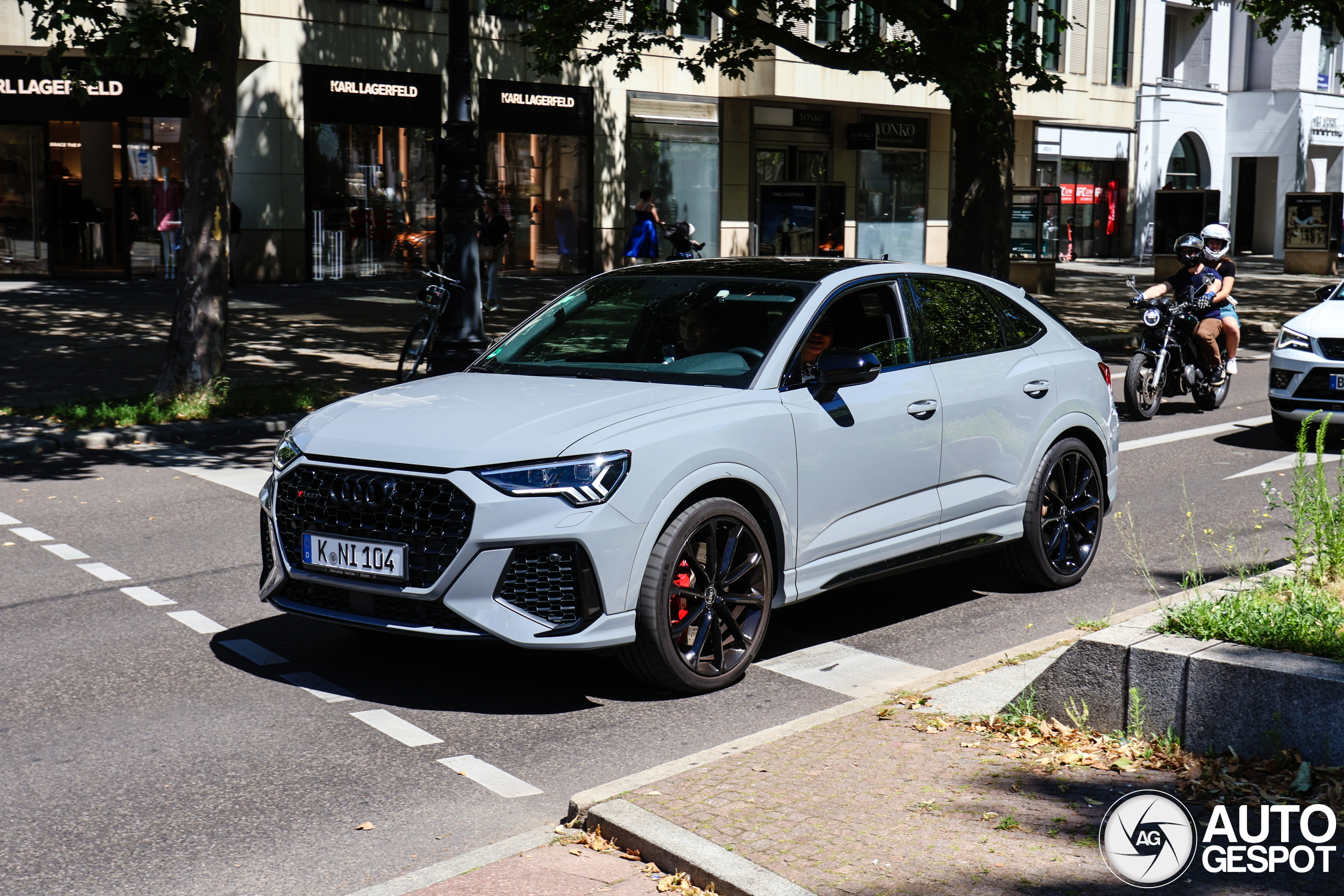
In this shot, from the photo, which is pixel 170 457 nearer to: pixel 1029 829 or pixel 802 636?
pixel 802 636

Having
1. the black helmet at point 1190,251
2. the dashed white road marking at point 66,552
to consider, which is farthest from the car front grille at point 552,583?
the black helmet at point 1190,251

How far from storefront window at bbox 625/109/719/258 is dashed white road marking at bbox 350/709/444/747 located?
2553 cm

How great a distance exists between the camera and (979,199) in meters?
18.6

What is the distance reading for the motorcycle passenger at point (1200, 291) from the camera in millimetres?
13828

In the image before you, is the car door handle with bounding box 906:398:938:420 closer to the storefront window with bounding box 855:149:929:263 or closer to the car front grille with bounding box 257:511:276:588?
the car front grille with bounding box 257:511:276:588

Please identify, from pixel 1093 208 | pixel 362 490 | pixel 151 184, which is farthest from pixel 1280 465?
pixel 1093 208

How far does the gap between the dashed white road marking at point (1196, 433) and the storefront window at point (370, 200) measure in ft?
57.4

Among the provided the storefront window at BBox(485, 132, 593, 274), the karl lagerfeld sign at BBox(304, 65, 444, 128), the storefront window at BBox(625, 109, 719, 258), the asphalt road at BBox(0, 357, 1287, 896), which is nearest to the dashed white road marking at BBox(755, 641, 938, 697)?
the asphalt road at BBox(0, 357, 1287, 896)

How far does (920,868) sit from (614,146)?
2806 cm

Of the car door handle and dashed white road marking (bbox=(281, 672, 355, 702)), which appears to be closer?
dashed white road marking (bbox=(281, 672, 355, 702))

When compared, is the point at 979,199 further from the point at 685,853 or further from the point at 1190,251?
the point at 685,853

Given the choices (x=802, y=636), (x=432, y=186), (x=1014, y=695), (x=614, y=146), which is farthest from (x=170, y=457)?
(x=614, y=146)

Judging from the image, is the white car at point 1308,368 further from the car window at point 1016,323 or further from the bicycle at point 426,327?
the bicycle at point 426,327

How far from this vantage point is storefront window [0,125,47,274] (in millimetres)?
24594
